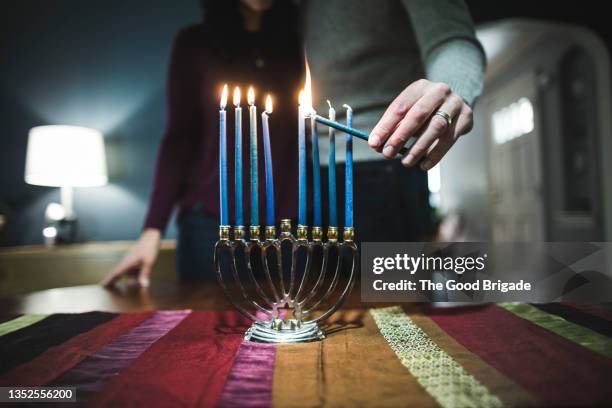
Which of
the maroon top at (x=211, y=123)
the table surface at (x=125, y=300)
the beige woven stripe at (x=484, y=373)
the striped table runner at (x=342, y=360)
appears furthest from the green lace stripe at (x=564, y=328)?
the maroon top at (x=211, y=123)

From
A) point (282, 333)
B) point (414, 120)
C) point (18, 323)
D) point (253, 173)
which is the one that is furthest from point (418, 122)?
point (18, 323)

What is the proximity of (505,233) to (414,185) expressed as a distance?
17.6 ft

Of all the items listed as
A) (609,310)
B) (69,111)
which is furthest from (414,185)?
(69,111)

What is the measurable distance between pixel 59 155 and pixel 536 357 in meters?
2.47

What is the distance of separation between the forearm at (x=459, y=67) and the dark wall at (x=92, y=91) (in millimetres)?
2313

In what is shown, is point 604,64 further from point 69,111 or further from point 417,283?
point 69,111

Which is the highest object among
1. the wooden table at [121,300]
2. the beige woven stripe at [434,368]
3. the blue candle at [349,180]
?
the blue candle at [349,180]

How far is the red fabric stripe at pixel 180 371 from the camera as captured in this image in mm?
365

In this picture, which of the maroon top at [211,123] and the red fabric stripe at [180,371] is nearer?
the red fabric stripe at [180,371]

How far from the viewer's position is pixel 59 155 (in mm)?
2260

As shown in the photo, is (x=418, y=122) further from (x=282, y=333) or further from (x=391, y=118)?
(x=282, y=333)

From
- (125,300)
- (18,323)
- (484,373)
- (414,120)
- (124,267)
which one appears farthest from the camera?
(124,267)

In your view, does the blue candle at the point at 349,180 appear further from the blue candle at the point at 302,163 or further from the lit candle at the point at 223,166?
the lit candle at the point at 223,166

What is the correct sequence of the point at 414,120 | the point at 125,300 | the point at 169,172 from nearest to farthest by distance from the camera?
1. the point at 414,120
2. the point at 125,300
3. the point at 169,172
